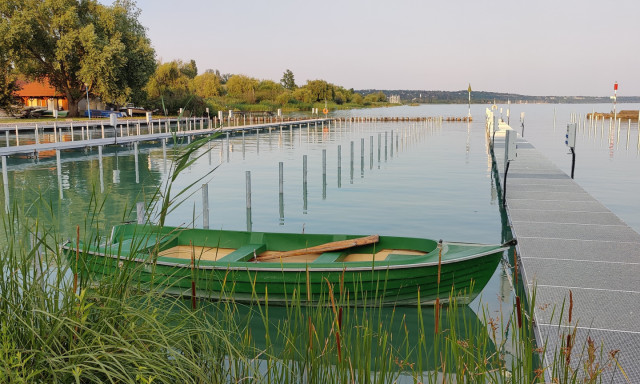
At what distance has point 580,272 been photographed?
6.56 metres

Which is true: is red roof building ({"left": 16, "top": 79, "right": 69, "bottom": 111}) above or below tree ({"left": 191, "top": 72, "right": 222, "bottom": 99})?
below

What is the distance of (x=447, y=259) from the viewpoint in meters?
6.75

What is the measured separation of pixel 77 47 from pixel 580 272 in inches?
1618

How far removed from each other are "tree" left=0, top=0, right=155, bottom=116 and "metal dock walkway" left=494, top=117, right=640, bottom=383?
113ft

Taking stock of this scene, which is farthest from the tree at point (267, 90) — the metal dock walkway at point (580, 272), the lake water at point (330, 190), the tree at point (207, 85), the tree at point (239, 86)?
the metal dock walkway at point (580, 272)

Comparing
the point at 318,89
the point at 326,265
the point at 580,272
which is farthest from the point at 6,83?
the point at 318,89

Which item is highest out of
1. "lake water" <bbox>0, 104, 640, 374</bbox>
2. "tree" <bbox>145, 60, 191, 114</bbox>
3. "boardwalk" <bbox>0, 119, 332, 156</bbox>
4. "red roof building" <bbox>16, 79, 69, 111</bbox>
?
"tree" <bbox>145, 60, 191, 114</bbox>

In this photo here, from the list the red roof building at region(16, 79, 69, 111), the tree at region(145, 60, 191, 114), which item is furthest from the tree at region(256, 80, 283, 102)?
the red roof building at region(16, 79, 69, 111)

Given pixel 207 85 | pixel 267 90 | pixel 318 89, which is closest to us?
pixel 207 85

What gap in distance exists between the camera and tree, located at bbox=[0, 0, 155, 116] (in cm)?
4041

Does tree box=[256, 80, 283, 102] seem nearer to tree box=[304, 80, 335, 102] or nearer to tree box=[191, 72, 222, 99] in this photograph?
tree box=[304, 80, 335, 102]

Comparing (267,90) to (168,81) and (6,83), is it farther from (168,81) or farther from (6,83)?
(6,83)

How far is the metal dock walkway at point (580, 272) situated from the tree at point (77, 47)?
113 ft

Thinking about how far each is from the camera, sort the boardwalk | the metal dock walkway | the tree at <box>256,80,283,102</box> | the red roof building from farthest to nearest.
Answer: the tree at <box>256,80,283,102</box>, the red roof building, the boardwalk, the metal dock walkway
